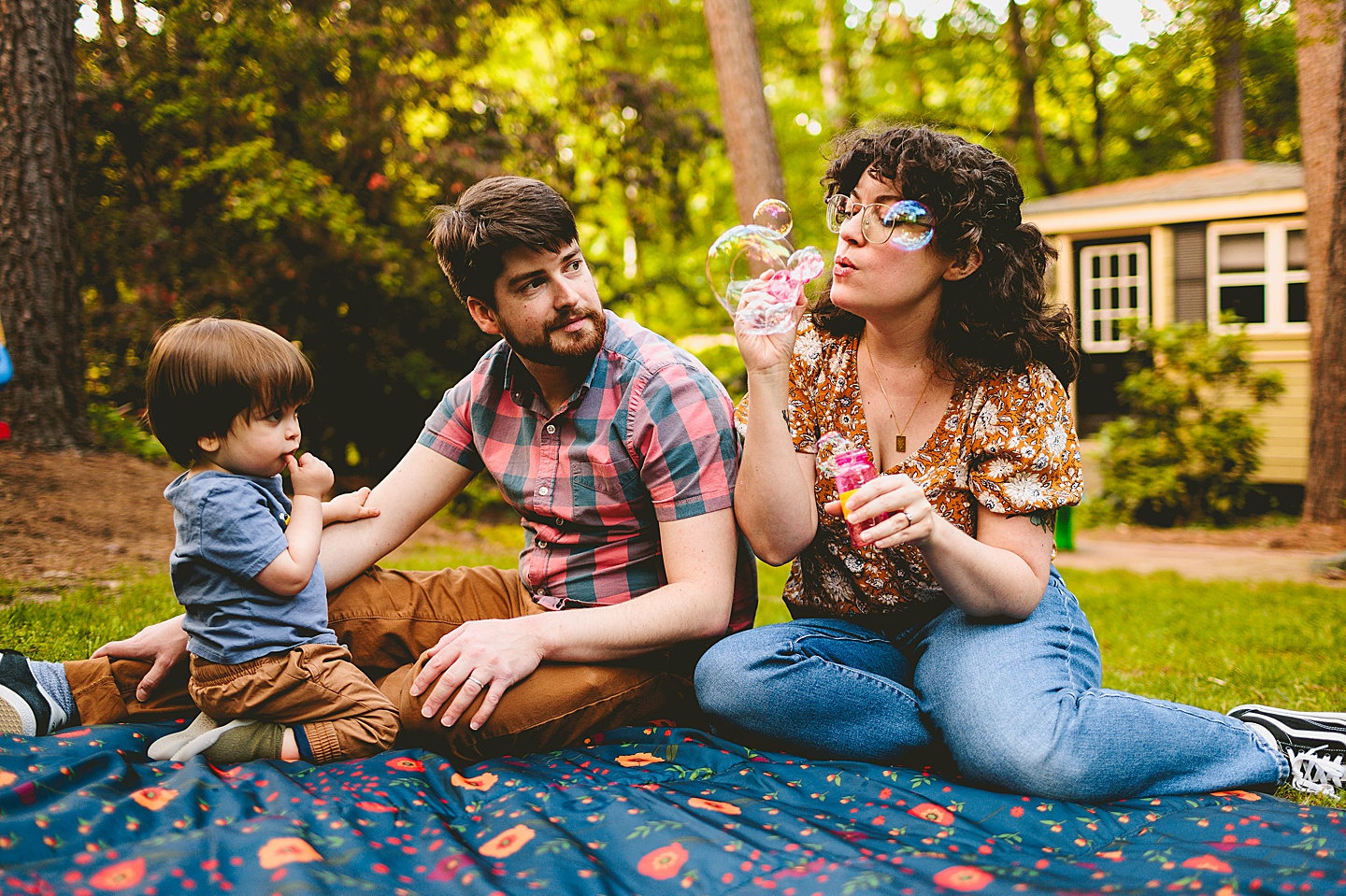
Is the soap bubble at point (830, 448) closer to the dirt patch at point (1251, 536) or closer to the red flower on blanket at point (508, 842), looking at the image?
the red flower on blanket at point (508, 842)

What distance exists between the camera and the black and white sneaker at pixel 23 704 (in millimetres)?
2150

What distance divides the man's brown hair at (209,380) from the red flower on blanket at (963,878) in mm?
1604

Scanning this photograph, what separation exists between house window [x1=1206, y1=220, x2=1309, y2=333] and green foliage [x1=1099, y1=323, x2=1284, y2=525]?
2774mm

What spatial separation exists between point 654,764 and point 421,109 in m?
6.93

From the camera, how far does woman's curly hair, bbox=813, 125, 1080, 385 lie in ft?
7.23

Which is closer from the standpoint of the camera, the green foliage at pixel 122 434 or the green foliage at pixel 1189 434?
the green foliage at pixel 122 434

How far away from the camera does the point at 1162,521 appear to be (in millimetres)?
8844

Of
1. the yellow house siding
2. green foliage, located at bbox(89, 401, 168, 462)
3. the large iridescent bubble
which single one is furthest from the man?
the yellow house siding

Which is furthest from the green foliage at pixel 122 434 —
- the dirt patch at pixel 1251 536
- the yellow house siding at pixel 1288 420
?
the yellow house siding at pixel 1288 420

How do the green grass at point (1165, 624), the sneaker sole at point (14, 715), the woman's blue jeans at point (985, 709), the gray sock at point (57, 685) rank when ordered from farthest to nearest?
the green grass at point (1165, 624)
the gray sock at point (57, 685)
the sneaker sole at point (14, 715)
the woman's blue jeans at point (985, 709)

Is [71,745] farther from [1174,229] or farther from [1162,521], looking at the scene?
[1174,229]

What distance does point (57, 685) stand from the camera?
2.29 m

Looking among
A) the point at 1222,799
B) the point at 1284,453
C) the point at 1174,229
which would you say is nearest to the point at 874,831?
the point at 1222,799

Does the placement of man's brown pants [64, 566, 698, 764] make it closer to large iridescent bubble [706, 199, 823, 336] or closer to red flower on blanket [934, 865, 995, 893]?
large iridescent bubble [706, 199, 823, 336]
